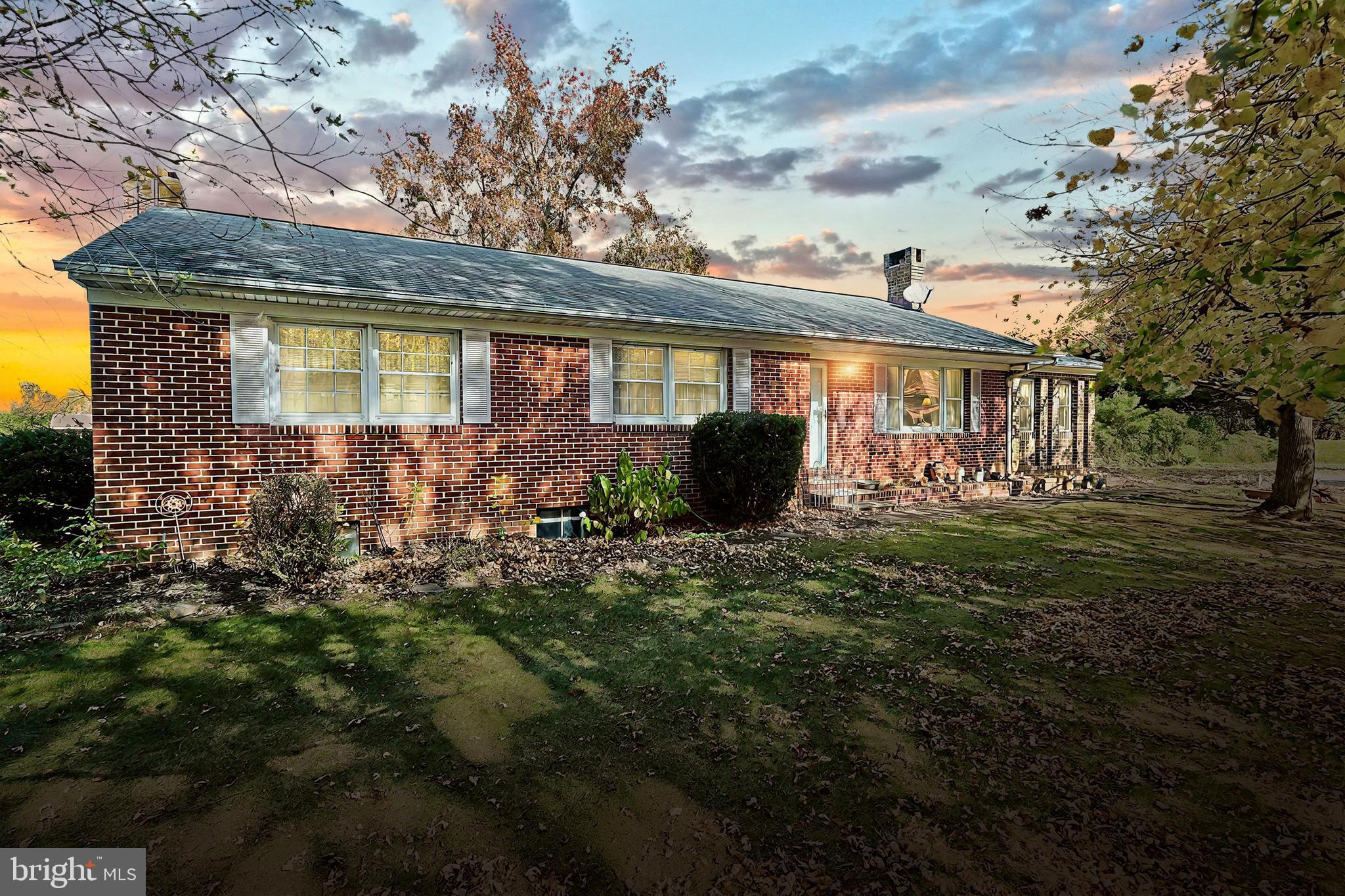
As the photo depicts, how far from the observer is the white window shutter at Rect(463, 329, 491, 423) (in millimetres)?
8844

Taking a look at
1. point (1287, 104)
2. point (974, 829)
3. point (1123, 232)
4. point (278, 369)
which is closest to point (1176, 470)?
point (1123, 232)

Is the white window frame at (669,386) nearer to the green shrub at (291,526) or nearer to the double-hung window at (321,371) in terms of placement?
the double-hung window at (321,371)

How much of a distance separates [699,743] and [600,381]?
23.0 ft

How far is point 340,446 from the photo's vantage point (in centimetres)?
814

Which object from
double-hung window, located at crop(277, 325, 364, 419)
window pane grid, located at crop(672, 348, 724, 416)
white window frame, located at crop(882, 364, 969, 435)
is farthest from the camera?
white window frame, located at crop(882, 364, 969, 435)

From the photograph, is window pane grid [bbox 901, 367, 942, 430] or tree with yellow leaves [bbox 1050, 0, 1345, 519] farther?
window pane grid [bbox 901, 367, 942, 430]

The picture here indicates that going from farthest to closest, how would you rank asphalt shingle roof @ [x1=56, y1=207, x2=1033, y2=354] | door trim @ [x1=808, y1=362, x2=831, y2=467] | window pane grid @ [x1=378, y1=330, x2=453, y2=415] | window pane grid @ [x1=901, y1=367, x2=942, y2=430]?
window pane grid @ [x1=901, y1=367, x2=942, y2=430], door trim @ [x1=808, y1=362, x2=831, y2=467], window pane grid @ [x1=378, y1=330, x2=453, y2=415], asphalt shingle roof @ [x1=56, y1=207, x2=1033, y2=354]

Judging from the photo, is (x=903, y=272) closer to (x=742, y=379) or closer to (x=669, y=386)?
(x=742, y=379)

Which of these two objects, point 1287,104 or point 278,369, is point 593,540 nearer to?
point 278,369

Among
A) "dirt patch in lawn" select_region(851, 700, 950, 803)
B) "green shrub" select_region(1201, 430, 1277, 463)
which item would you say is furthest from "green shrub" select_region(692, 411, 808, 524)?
"green shrub" select_region(1201, 430, 1277, 463)

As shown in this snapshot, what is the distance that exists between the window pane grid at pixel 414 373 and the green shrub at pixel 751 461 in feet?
13.6

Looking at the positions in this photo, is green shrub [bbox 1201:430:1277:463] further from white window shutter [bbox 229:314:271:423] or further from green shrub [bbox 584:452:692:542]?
white window shutter [bbox 229:314:271:423]

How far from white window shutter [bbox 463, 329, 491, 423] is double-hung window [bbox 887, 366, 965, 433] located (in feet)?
29.5

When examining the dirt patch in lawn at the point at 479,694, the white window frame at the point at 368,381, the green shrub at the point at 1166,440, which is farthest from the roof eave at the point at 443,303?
the green shrub at the point at 1166,440
